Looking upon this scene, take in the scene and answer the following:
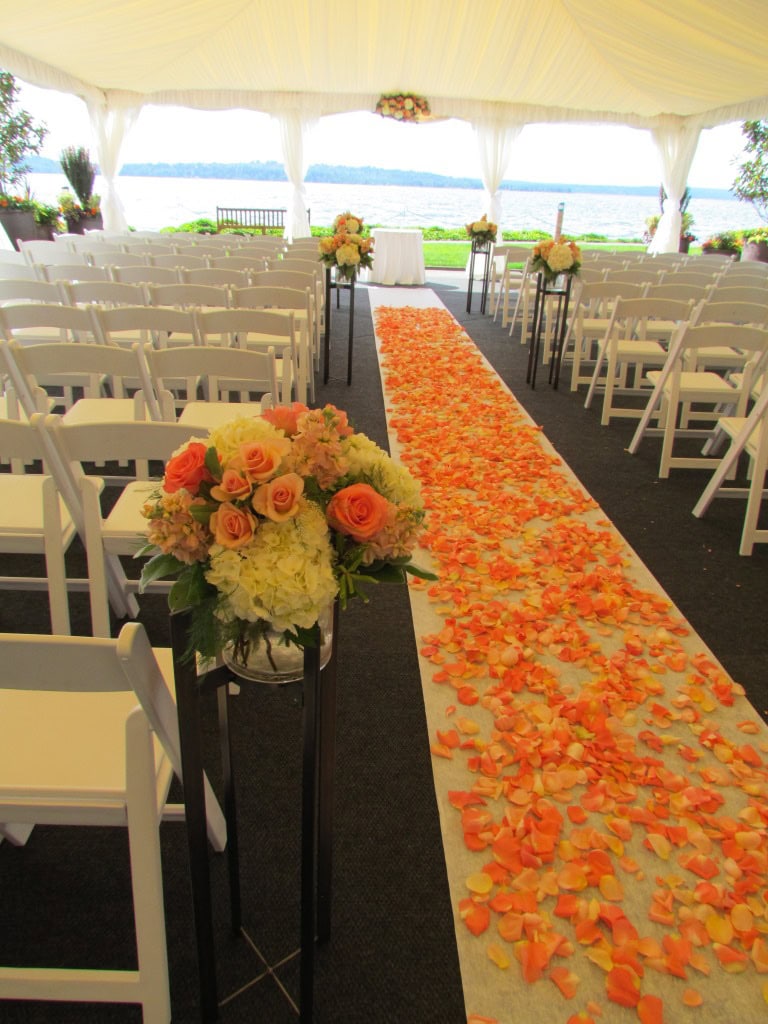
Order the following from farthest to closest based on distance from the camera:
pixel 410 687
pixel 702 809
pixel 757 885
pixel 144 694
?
pixel 410 687 < pixel 702 809 < pixel 757 885 < pixel 144 694

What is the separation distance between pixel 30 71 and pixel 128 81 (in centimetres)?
230

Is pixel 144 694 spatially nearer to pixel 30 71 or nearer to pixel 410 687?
pixel 410 687

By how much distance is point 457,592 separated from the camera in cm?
312

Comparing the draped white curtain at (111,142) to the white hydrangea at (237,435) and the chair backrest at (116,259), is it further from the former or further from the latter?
the white hydrangea at (237,435)

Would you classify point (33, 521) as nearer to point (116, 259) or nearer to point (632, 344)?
point (116, 259)

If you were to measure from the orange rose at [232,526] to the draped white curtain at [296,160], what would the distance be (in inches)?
495

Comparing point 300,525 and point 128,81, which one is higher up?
point 128,81

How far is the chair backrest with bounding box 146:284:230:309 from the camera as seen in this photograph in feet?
14.2

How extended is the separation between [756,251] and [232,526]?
43.9ft

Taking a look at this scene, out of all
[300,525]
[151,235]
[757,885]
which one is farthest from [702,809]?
[151,235]

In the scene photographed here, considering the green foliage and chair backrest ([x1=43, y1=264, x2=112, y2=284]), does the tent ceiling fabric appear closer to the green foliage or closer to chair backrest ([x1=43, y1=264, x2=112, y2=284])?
the green foliage

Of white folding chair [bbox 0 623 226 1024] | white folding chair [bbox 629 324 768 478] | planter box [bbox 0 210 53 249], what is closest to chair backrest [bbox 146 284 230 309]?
white folding chair [bbox 629 324 768 478]

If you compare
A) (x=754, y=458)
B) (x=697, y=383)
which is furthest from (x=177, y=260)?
(x=754, y=458)

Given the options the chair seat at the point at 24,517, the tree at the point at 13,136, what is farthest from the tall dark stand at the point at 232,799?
the tree at the point at 13,136
